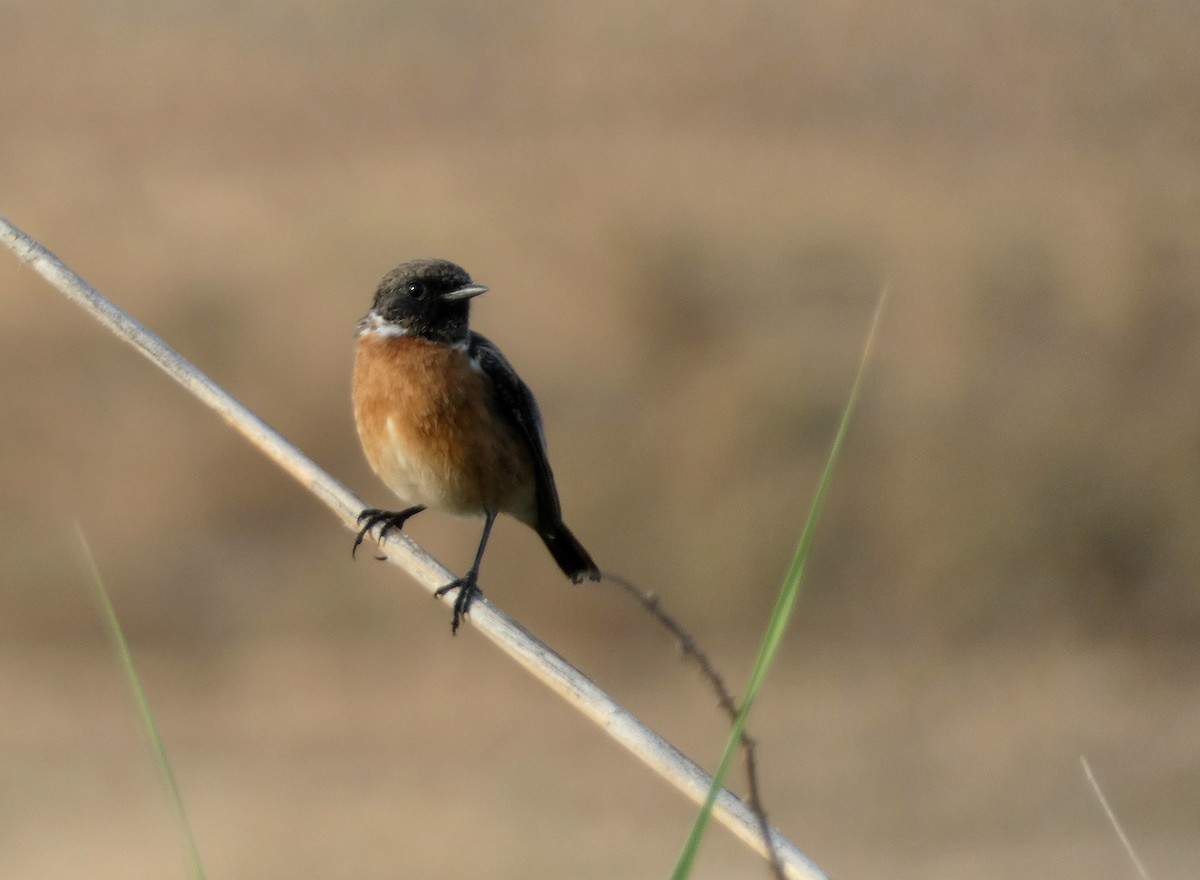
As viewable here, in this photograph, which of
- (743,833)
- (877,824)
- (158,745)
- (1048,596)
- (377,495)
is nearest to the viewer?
(158,745)

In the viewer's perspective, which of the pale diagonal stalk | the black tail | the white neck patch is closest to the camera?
the pale diagonal stalk

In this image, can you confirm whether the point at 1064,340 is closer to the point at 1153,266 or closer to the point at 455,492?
the point at 1153,266

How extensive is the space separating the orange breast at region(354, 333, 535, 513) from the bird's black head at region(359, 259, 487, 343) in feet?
0.16

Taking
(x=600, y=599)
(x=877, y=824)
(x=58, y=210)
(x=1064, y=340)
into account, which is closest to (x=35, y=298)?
(x=58, y=210)

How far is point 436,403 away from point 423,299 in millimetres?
364

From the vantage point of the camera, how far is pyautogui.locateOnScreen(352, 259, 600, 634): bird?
584 cm

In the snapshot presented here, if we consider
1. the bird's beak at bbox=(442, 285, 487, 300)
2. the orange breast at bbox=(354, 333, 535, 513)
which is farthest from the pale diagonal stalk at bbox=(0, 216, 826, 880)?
the bird's beak at bbox=(442, 285, 487, 300)

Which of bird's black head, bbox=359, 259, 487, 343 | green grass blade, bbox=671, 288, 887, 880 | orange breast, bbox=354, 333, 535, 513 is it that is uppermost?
green grass blade, bbox=671, 288, 887, 880

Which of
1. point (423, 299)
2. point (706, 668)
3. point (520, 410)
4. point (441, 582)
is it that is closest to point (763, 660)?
point (706, 668)

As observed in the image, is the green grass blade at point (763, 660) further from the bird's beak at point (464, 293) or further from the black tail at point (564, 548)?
the black tail at point (564, 548)

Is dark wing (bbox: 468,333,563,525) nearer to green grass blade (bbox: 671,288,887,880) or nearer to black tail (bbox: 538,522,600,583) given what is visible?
black tail (bbox: 538,522,600,583)

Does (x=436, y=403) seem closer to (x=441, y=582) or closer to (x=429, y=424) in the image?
(x=429, y=424)

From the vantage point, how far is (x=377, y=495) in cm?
1530

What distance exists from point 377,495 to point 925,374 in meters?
5.00
